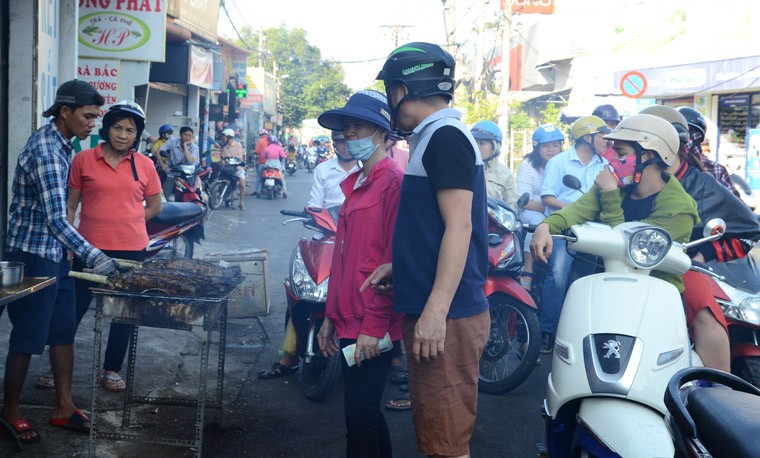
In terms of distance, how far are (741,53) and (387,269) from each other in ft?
56.7

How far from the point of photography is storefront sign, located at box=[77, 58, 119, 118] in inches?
373

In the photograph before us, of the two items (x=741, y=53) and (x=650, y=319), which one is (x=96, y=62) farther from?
(x=741, y=53)

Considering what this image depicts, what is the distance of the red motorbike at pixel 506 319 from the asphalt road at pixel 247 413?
0.57ft

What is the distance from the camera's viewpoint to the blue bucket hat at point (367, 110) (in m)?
3.38

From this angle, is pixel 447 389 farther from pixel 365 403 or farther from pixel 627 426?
pixel 627 426

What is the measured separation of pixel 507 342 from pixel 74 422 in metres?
2.91

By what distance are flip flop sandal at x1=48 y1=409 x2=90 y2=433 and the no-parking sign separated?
55.7 ft

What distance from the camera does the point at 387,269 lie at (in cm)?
310

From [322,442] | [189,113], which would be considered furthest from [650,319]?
[189,113]

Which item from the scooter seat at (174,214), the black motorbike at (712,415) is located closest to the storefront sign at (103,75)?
the scooter seat at (174,214)

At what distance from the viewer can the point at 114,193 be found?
493 cm

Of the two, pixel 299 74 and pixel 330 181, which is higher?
pixel 299 74

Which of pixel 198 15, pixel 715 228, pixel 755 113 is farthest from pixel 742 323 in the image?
pixel 198 15

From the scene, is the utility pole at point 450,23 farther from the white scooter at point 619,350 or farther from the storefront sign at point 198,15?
the white scooter at point 619,350
